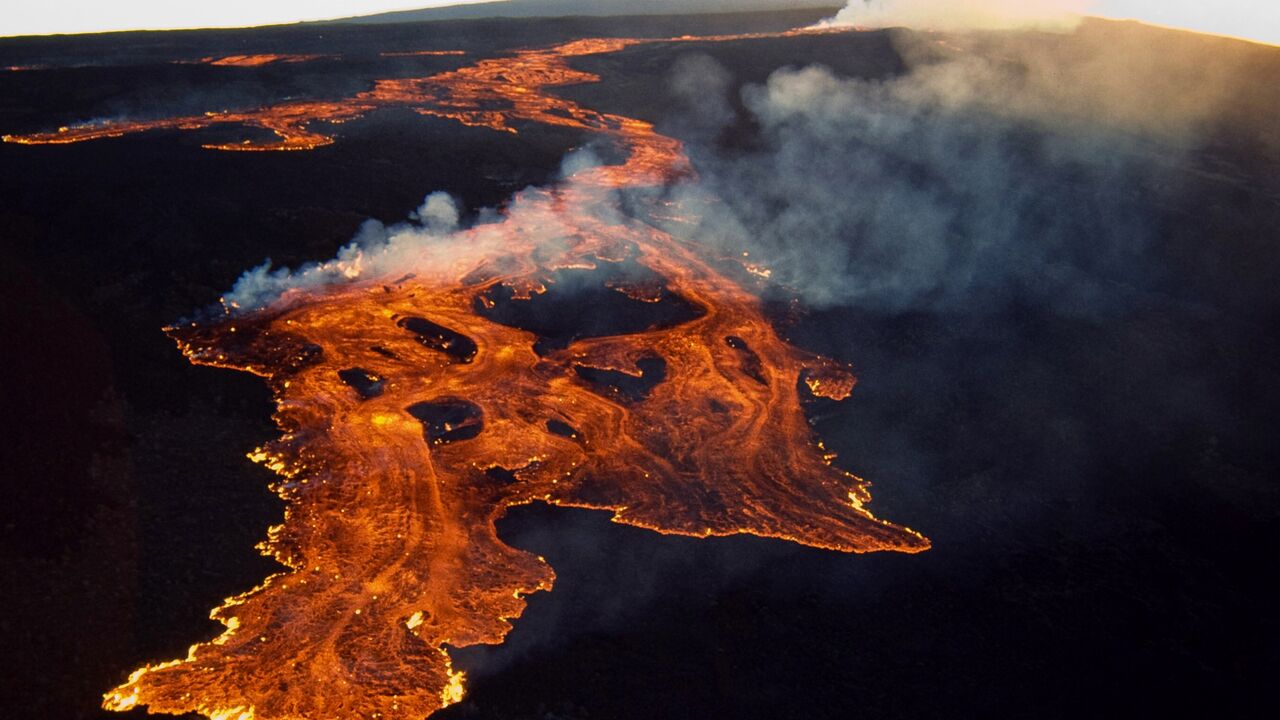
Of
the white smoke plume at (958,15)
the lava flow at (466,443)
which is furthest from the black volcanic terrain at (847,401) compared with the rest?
the white smoke plume at (958,15)

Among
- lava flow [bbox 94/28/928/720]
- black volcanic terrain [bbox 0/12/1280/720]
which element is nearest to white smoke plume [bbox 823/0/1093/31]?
black volcanic terrain [bbox 0/12/1280/720]

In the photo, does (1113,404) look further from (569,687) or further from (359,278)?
(359,278)

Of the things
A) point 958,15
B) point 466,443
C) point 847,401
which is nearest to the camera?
point 466,443

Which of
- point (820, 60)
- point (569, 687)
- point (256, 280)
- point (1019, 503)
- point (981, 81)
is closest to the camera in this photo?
point (569, 687)

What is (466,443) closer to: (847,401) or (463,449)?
(463,449)

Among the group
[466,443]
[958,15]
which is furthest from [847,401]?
[958,15]

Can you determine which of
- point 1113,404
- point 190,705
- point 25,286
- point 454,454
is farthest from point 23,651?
point 1113,404
